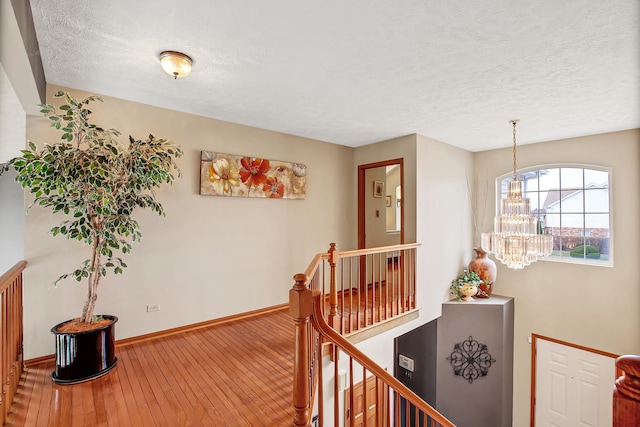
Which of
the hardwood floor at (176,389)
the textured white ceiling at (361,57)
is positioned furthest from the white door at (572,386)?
the hardwood floor at (176,389)

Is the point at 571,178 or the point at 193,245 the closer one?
the point at 193,245

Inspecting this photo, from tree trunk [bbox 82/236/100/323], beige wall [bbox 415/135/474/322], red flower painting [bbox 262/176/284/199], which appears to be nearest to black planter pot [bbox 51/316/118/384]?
tree trunk [bbox 82/236/100/323]

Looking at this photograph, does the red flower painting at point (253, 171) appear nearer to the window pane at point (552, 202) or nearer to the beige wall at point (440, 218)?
the beige wall at point (440, 218)

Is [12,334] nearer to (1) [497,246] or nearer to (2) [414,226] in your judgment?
(2) [414,226]

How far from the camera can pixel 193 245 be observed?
354cm

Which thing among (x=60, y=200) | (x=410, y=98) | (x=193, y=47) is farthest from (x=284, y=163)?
(x=60, y=200)

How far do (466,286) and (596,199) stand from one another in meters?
2.18

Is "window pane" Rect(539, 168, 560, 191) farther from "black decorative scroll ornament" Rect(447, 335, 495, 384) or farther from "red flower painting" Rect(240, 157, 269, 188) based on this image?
"red flower painting" Rect(240, 157, 269, 188)

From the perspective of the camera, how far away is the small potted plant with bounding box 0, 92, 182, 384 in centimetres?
222

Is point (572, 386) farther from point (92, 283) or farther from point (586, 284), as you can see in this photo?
point (92, 283)

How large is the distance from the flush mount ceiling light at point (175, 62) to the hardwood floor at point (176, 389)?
249 cm

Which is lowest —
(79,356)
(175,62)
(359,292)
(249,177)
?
(79,356)

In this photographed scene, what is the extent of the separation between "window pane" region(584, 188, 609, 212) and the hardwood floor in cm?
469

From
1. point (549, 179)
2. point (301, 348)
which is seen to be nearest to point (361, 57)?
point (301, 348)
